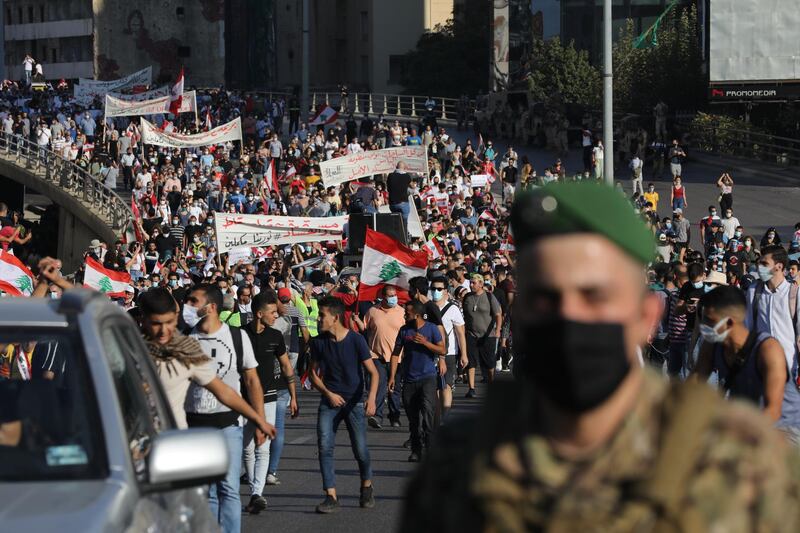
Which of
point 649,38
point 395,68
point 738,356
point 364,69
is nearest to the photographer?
point 738,356

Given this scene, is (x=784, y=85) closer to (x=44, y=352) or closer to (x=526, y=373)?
(x=44, y=352)

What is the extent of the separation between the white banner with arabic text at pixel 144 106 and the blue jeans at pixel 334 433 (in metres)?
35.2

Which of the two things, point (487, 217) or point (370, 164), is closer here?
point (370, 164)

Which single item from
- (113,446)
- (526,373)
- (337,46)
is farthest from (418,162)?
(337,46)

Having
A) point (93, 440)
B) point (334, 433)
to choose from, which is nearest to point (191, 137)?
point (334, 433)

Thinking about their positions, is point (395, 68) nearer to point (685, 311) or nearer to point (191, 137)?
point (191, 137)

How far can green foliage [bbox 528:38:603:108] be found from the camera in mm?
62812

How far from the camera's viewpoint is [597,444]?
245cm

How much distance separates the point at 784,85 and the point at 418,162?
18.5 m

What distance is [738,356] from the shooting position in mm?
7391

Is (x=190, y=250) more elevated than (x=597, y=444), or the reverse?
(x=597, y=444)

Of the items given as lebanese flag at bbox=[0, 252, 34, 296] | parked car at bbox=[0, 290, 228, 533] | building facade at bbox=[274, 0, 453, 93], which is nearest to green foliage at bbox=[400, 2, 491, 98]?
building facade at bbox=[274, 0, 453, 93]

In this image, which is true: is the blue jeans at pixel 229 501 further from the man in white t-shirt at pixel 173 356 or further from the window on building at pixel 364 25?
the window on building at pixel 364 25

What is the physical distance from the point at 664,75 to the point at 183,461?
5306 cm
